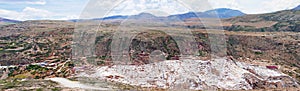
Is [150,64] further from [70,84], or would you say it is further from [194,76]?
[70,84]

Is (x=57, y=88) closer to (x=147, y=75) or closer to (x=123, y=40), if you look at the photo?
(x=147, y=75)

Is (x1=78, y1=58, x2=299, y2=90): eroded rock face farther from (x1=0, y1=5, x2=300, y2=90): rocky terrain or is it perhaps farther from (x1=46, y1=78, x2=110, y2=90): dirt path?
(x1=46, y1=78, x2=110, y2=90): dirt path

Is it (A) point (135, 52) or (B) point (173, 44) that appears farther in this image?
(B) point (173, 44)

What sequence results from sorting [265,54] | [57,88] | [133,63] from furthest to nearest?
1. [265,54]
2. [133,63]
3. [57,88]

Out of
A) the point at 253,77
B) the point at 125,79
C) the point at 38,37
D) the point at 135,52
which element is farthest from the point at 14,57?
the point at 253,77

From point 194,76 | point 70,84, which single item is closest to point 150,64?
point 194,76

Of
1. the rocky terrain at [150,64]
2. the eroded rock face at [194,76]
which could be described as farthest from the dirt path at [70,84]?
the eroded rock face at [194,76]

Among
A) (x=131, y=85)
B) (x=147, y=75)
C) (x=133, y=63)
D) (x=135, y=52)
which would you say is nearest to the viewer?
(x=131, y=85)

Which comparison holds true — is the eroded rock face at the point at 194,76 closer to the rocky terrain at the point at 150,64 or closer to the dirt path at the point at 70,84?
the rocky terrain at the point at 150,64

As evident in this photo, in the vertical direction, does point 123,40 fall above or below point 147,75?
above
